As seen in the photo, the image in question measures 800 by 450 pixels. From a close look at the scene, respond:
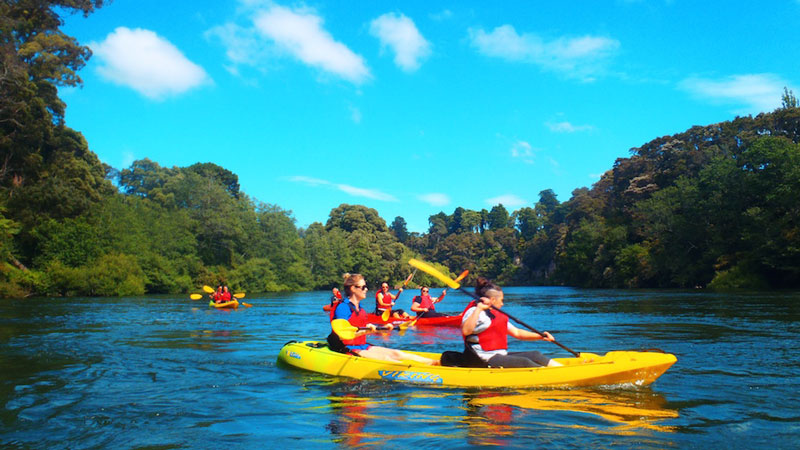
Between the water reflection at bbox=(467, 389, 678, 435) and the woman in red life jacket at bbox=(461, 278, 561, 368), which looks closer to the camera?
the water reflection at bbox=(467, 389, 678, 435)

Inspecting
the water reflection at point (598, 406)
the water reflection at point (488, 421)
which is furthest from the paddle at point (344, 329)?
the water reflection at point (598, 406)

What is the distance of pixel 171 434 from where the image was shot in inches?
199

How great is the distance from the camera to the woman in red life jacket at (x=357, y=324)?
7754 mm

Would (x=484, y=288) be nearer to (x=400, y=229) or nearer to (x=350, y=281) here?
(x=350, y=281)

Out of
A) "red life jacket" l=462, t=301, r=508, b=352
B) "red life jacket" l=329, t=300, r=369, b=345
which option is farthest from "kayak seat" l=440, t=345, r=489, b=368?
"red life jacket" l=329, t=300, r=369, b=345

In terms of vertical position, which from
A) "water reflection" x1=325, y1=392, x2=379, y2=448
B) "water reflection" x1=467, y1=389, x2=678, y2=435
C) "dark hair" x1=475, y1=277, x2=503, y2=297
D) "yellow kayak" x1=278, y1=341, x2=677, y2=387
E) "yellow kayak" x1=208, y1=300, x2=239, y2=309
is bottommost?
"yellow kayak" x1=208, y1=300, x2=239, y2=309

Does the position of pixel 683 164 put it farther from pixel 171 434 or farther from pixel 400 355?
pixel 171 434

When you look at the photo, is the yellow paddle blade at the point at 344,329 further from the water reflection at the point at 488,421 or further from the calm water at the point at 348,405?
the water reflection at the point at 488,421

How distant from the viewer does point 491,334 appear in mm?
6926

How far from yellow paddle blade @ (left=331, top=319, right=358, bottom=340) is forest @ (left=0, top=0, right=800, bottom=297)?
28.1 m

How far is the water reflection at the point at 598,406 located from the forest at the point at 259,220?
30680mm

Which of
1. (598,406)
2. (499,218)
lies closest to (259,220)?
(598,406)

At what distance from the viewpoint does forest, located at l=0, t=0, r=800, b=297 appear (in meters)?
32.5

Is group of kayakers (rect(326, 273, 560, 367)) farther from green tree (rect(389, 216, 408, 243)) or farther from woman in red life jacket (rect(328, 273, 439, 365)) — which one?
green tree (rect(389, 216, 408, 243))
